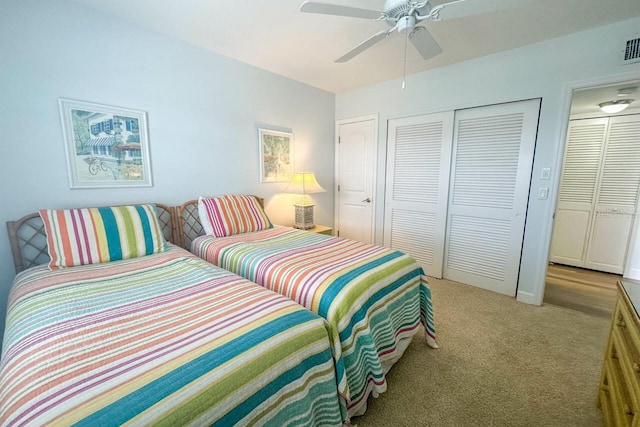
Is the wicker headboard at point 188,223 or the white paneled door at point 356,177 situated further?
the white paneled door at point 356,177

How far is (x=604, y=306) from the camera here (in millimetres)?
2678

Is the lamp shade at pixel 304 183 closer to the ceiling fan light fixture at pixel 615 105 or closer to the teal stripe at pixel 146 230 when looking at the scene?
the teal stripe at pixel 146 230

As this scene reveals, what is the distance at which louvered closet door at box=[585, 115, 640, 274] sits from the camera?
10.8 ft

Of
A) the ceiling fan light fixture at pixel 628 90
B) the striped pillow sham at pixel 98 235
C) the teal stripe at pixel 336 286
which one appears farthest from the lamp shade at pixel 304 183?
the ceiling fan light fixture at pixel 628 90

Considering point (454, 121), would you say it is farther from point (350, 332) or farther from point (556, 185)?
point (350, 332)

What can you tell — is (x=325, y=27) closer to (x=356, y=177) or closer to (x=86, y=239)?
(x=356, y=177)

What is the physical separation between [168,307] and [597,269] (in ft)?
17.1

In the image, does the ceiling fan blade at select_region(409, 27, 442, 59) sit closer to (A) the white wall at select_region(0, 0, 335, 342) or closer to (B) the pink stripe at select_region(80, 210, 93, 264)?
(A) the white wall at select_region(0, 0, 335, 342)

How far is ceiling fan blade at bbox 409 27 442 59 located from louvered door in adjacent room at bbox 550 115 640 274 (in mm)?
2820

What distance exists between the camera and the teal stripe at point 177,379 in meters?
0.67

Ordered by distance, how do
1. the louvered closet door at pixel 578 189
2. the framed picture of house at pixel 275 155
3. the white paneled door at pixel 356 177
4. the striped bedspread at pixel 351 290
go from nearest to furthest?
the striped bedspread at pixel 351 290 < the framed picture of house at pixel 275 155 < the louvered closet door at pixel 578 189 < the white paneled door at pixel 356 177

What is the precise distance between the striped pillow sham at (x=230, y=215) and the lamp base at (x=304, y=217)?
0.60 meters

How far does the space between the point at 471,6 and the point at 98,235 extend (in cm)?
275

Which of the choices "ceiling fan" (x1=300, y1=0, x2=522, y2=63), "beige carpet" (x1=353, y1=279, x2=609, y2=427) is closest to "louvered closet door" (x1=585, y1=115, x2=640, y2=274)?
"beige carpet" (x1=353, y1=279, x2=609, y2=427)
